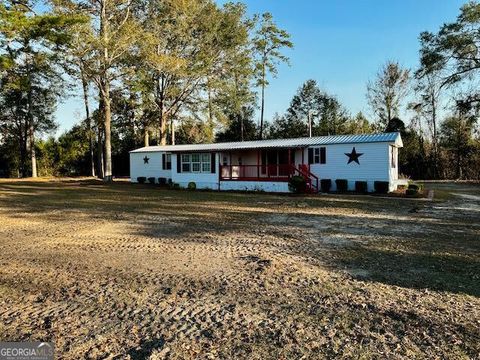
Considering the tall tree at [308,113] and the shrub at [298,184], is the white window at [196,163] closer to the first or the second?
the shrub at [298,184]

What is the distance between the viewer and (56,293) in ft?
15.4

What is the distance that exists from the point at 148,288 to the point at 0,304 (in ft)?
5.33

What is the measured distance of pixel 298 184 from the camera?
1941 cm

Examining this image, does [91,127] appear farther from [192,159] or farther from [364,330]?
[364,330]

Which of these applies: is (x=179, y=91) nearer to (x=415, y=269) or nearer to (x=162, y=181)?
(x=162, y=181)

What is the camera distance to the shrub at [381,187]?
1933cm

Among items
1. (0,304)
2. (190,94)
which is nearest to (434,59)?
(190,94)

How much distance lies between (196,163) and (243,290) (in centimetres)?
2026

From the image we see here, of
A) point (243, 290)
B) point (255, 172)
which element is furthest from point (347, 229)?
point (255, 172)

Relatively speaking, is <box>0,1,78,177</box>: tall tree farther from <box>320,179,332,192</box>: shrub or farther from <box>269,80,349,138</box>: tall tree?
<box>269,80,349,138</box>: tall tree

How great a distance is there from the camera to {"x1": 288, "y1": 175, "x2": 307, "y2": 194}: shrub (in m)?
19.4

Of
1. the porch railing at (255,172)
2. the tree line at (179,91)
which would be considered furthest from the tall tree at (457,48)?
the porch railing at (255,172)

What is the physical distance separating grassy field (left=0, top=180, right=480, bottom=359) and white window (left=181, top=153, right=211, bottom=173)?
14.7 meters

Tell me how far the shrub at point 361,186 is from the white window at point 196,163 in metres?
9.03
